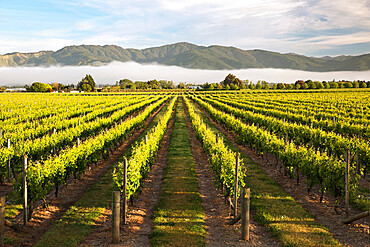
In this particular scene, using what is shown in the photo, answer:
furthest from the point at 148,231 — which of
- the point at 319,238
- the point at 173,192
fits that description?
the point at 319,238

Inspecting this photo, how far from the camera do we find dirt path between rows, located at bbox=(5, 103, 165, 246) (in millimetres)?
7848

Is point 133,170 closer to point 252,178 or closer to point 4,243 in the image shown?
point 4,243

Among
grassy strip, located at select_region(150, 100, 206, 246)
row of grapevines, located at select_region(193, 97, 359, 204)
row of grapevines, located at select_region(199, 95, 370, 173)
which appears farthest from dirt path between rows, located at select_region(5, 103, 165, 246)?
row of grapevines, located at select_region(199, 95, 370, 173)

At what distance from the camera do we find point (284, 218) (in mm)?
8844

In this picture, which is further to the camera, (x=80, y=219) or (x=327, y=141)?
(x=327, y=141)

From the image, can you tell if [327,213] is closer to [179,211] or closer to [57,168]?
[179,211]

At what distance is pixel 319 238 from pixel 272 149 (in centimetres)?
715

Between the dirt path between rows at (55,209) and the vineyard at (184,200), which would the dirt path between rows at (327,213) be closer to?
the vineyard at (184,200)

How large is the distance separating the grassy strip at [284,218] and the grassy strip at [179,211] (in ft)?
6.91

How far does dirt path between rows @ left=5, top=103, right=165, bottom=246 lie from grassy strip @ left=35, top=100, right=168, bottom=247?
339mm

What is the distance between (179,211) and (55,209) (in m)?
4.40

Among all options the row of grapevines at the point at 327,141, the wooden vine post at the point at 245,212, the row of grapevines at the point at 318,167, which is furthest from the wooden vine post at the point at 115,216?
the row of grapevines at the point at 327,141

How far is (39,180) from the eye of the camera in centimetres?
889

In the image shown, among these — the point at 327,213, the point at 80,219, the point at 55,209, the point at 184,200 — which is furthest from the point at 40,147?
the point at 327,213
